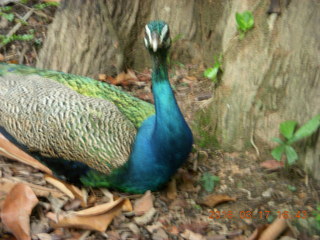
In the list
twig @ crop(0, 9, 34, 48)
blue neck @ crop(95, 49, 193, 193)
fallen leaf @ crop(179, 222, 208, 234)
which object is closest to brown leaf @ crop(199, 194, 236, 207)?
fallen leaf @ crop(179, 222, 208, 234)

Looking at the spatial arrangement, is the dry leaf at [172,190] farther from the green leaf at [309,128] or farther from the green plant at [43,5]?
the green plant at [43,5]

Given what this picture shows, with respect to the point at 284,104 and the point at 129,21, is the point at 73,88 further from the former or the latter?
the point at 284,104

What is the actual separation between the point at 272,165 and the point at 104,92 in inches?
43.2

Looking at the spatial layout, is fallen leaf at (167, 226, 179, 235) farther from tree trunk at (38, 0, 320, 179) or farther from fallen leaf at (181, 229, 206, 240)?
tree trunk at (38, 0, 320, 179)

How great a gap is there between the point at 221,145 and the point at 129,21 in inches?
52.2

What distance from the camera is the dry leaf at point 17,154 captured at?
253 centimetres

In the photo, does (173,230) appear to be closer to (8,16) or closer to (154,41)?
(154,41)

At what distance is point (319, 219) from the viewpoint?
197 cm

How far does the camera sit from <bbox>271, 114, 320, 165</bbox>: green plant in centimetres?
208

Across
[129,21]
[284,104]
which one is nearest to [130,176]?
[284,104]

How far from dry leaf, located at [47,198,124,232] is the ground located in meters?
0.03

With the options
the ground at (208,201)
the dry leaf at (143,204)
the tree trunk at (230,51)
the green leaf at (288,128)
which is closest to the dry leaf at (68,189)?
the ground at (208,201)

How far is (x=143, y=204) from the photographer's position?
7.57ft

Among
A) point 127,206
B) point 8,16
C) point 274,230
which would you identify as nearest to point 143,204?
point 127,206
